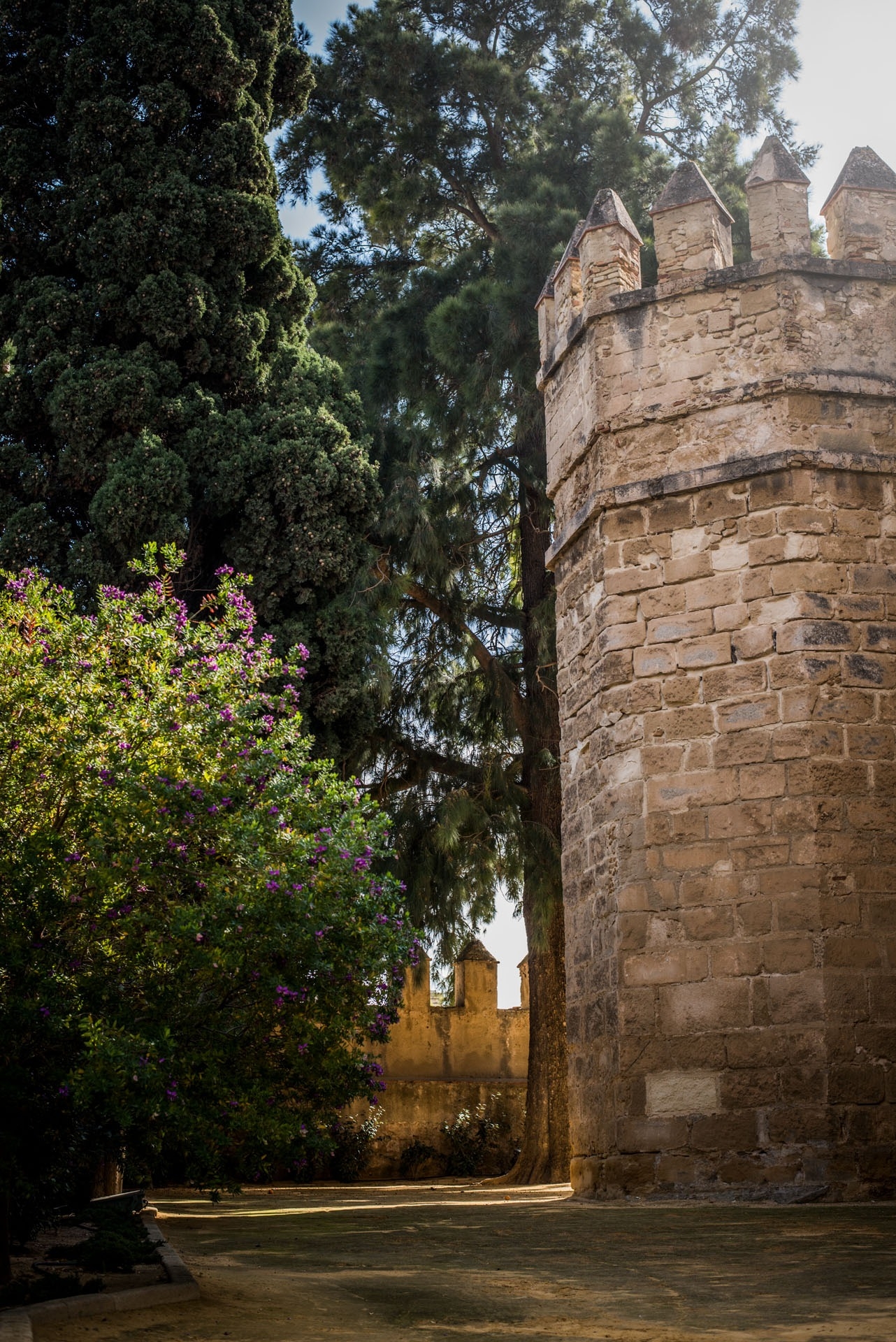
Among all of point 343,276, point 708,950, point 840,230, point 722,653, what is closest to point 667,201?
point 840,230

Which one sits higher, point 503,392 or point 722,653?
point 503,392

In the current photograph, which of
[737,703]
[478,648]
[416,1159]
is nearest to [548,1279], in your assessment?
[737,703]

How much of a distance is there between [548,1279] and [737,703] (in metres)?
3.43

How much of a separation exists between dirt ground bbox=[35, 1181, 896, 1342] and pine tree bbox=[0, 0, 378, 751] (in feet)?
18.9

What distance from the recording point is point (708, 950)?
22.5 feet

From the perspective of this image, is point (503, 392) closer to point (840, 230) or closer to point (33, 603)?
point (840, 230)

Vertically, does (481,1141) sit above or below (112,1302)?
below

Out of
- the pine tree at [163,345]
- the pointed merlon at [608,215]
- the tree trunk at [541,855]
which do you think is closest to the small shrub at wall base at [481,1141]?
the tree trunk at [541,855]

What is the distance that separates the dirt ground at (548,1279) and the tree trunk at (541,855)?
5.45 m

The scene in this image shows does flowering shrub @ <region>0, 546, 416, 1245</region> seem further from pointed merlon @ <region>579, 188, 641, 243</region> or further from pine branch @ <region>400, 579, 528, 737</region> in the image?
pine branch @ <region>400, 579, 528, 737</region>

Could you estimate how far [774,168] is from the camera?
786 cm

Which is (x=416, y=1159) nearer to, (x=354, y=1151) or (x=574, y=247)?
(x=354, y=1151)

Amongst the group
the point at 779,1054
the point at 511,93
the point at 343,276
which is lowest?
the point at 779,1054

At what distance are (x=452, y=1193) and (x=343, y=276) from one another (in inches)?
414
